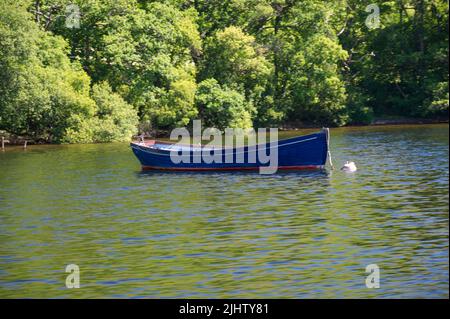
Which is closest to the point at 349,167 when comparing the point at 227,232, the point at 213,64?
the point at 227,232

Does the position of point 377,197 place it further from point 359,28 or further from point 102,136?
point 359,28

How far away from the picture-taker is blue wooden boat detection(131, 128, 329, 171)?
52.9 m

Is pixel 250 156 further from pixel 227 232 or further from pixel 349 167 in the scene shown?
pixel 227 232

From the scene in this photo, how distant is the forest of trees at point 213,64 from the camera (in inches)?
3159

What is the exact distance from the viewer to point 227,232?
109 ft

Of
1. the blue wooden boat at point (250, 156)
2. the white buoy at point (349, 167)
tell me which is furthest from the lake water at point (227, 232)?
the blue wooden boat at point (250, 156)

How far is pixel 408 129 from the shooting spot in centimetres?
8406

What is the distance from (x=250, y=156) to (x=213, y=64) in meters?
39.7

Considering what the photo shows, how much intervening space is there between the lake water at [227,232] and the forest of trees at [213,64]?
24.1 metres

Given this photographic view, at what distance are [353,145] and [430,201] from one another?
31.0 m

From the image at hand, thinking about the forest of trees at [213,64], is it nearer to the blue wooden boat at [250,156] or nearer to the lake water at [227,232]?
the blue wooden boat at [250,156]

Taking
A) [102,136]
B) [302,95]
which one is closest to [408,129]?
[302,95]

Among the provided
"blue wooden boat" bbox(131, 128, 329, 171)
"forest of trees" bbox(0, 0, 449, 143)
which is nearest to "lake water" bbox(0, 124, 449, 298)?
"blue wooden boat" bbox(131, 128, 329, 171)

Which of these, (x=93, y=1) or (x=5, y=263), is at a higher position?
(x=93, y=1)
